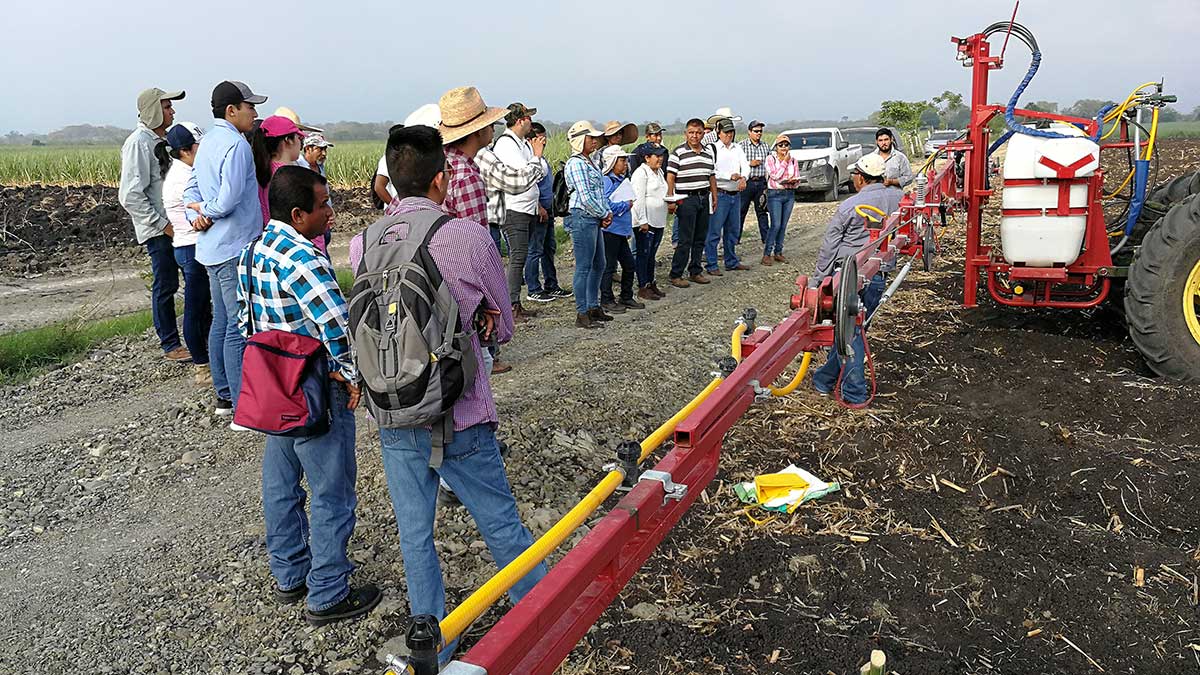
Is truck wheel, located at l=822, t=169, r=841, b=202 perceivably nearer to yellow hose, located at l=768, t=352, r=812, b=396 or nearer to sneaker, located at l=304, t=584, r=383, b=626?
yellow hose, located at l=768, t=352, r=812, b=396

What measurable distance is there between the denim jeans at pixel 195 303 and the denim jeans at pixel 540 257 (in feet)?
10.9

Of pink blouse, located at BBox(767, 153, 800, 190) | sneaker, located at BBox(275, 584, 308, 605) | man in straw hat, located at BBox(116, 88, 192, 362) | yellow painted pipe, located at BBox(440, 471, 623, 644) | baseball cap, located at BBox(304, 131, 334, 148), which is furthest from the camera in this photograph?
pink blouse, located at BBox(767, 153, 800, 190)

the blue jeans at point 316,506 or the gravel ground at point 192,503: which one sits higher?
the blue jeans at point 316,506

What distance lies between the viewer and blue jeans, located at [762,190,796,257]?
1102 centimetres

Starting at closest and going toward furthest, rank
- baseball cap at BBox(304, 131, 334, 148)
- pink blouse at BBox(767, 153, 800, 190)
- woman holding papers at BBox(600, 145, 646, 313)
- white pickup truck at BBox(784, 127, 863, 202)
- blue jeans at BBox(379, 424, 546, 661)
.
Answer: blue jeans at BBox(379, 424, 546, 661)
baseball cap at BBox(304, 131, 334, 148)
woman holding papers at BBox(600, 145, 646, 313)
pink blouse at BBox(767, 153, 800, 190)
white pickup truck at BBox(784, 127, 863, 202)

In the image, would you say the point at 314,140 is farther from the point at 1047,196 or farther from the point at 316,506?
the point at 1047,196

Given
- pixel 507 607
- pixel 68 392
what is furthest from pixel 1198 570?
pixel 68 392

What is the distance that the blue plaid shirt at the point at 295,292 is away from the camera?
3.03 meters

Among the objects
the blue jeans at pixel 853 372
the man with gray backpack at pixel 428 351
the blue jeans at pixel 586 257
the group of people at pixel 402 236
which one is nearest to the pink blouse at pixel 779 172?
the group of people at pixel 402 236

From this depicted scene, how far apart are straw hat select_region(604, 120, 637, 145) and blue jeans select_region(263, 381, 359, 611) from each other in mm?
5493

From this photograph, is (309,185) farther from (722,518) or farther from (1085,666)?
(1085,666)

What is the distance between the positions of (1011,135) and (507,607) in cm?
428

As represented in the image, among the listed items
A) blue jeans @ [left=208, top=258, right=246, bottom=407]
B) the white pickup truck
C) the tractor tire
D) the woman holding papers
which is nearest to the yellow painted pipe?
blue jeans @ [left=208, top=258, right=246, bottom=407]

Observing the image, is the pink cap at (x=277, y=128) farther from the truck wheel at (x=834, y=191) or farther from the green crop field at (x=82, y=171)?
the green crop field at (x=82, y=171)
